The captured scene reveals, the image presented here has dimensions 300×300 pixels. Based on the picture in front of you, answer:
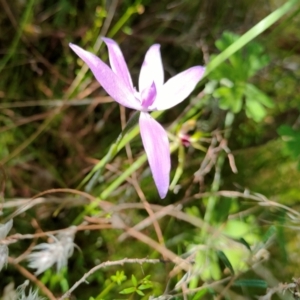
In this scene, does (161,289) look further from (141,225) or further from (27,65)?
(27,65)

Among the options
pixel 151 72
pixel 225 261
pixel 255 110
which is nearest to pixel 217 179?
pixel 255 110

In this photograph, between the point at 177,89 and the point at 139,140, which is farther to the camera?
the point at 139,140

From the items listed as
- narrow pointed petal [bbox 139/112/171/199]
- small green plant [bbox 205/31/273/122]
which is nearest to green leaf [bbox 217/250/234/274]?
narrow pointed petal [bbox 139/112/171/199]

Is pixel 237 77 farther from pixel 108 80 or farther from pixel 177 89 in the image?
pixel 108 80

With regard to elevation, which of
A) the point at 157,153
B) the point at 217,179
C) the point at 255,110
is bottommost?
the point at 217,179

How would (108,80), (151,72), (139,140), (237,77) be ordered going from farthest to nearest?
1. (139,140)
2. (237,77)
3. (151,72)
4. (108,80)

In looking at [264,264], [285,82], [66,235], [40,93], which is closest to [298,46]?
[285,82]

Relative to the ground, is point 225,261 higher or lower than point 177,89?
lower

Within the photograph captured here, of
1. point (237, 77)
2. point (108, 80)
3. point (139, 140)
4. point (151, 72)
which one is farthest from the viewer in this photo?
point (139, 140)
